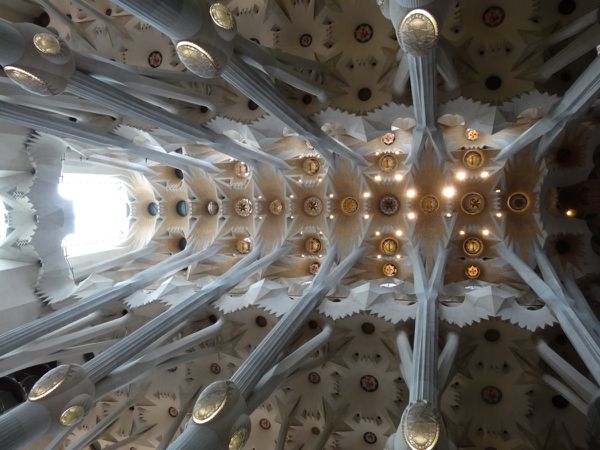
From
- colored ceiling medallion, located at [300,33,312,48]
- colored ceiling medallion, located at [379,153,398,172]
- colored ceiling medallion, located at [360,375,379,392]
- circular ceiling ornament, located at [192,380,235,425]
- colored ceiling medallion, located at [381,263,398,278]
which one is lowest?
circular ceiling ornament, located at [192,380,235,425]

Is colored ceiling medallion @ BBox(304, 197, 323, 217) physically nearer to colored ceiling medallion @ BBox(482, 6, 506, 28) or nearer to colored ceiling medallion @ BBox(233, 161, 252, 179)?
colored ceiling medallion @ BBox(233, 161, 252, 179)

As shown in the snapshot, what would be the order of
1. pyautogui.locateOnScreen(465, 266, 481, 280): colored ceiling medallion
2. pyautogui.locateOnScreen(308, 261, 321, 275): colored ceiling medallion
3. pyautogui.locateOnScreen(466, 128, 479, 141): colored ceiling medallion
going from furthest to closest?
pyautogui.locateOnScreen(308, 261, 321, 275): colored ceiling medallion, pyautogui.locateOnScreen(465, 266, 481, 280): colored ceiling medallion, pyautogui.locateOnScreen(466, 128, 479, 141): colored ceiling medallion

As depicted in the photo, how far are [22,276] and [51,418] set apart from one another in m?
5.42

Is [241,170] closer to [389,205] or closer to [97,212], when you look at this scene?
[389,205]

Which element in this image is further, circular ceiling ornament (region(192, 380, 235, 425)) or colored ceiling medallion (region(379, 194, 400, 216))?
colored ceiling medallion (region(379, 194, 400, 216))

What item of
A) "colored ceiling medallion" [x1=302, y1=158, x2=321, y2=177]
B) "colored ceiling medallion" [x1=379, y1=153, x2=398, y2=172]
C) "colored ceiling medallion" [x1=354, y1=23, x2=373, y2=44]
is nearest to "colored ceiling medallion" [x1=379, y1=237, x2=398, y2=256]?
"colored ceiling medallion" [x1=379, y1=153, x2=398, y2=172]

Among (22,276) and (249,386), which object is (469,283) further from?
(22,276)

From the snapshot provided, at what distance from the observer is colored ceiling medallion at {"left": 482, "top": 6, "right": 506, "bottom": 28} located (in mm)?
9789

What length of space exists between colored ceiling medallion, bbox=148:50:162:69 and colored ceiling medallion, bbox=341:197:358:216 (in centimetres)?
669

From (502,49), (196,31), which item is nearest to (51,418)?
(196,31)

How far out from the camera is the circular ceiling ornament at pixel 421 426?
5430 millimetres

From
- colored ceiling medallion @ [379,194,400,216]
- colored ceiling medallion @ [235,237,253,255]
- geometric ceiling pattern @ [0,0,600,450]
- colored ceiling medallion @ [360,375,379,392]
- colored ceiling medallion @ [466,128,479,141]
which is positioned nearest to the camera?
geometric ceiling pattern @ [0,0,600,450]

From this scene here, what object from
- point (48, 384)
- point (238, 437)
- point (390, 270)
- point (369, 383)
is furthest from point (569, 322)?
point (48, 384)

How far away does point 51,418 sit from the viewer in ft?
21.5
